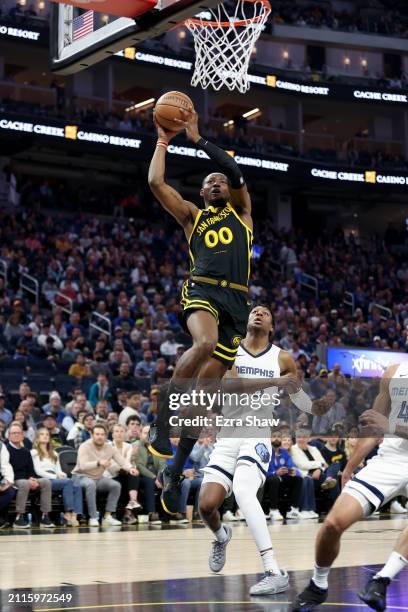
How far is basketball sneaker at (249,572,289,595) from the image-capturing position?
6.54m

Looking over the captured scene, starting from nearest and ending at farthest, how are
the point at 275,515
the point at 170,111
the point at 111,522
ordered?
the point at 170,111 → the point at 111,522 → the point at 275,515

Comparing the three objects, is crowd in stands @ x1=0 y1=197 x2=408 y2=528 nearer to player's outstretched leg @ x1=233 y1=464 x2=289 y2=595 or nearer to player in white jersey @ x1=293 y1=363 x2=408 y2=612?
player's outstretched leg @ x1=233 y1=464 x2=289 y2=595

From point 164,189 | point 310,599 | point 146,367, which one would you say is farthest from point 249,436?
point 146,367

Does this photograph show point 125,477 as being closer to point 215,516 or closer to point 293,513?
point 293,513

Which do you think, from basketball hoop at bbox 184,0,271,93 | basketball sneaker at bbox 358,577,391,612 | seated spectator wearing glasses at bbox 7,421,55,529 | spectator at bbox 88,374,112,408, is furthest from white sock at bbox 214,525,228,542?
spectator at bbox 88,374,112,408

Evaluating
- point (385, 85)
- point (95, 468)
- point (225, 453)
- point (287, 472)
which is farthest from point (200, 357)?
point (385, 85)

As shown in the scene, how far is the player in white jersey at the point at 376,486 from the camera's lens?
577cm

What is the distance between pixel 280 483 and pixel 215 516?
761 centimetres

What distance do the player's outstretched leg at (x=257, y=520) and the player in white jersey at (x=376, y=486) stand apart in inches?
34.8

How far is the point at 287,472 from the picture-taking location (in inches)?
576

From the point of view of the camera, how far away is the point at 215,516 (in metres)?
7.33

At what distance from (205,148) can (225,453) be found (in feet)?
7.72

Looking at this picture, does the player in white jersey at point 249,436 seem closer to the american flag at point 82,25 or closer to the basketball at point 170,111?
the basketball at point 170,111

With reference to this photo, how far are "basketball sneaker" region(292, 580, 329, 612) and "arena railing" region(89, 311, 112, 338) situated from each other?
14514 mm
